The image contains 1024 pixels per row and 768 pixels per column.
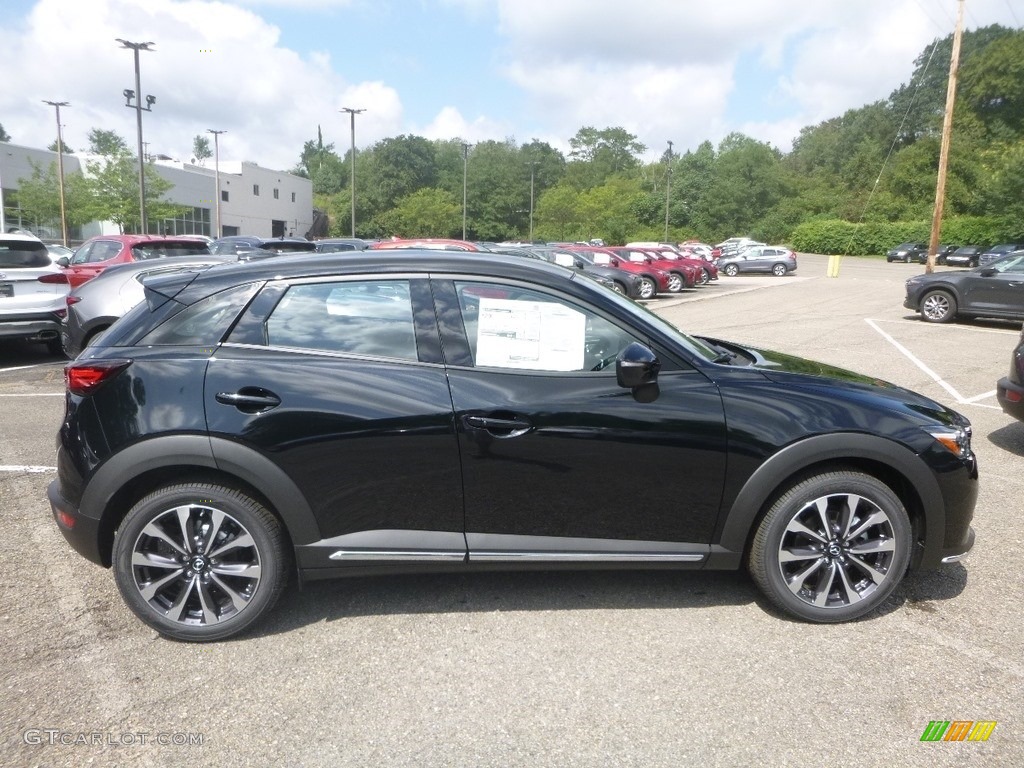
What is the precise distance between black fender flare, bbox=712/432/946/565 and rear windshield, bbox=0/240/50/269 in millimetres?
10215

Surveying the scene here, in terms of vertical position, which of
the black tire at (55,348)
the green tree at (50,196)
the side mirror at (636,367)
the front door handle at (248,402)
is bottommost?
the black tire at (55,348)

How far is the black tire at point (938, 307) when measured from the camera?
16438mm

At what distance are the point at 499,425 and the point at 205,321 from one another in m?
1.38

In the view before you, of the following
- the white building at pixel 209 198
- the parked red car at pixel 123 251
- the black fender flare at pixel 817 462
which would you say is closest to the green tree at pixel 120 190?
the white building at pixel 209 198

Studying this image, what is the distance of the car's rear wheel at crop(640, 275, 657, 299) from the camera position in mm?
24344

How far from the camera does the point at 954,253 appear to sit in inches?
1989

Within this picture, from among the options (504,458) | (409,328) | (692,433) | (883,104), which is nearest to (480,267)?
(409,328)

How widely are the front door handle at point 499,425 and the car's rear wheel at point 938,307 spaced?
51.9 feet

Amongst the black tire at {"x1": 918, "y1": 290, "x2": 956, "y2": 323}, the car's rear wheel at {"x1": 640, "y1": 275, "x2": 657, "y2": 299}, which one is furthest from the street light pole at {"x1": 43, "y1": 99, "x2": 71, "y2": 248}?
the black tire at {"x1": 918, "y1": 290, "x2": 956, "y2": 323}

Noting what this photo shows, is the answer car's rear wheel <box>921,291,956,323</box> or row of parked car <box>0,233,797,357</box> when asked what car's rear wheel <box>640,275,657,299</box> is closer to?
row of parked car <box>0,233,797,357</box>

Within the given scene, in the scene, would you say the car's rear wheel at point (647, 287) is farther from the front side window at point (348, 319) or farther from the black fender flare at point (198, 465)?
the black fender flare at point (198, 465)

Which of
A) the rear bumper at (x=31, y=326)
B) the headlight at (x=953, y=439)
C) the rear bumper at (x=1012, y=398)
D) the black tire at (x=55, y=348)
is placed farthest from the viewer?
the black tire at (x=55, y=348)

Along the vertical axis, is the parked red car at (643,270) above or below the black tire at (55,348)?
above

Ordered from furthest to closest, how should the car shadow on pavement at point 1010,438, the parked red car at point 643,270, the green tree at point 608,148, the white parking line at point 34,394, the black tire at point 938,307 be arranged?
the green tree at point 608,148 < the parked red car at point 643,270 < the black tire at point 938,307 < the white parking line at point 34,394 < the car shadow on pavement at point 1010,438
